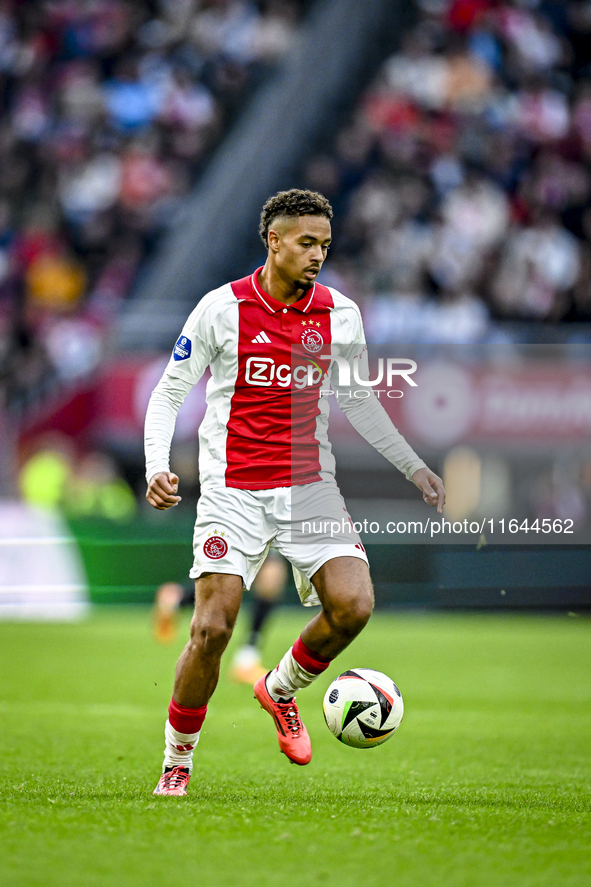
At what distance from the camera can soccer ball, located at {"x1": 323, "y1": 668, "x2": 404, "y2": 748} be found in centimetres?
486

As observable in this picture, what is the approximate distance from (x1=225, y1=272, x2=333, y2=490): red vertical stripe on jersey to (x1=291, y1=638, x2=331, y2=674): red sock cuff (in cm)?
67

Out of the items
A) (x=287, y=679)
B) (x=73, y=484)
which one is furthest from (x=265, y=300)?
(x=73, y=484)

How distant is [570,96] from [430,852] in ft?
49.1

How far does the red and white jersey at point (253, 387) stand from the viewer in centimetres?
489

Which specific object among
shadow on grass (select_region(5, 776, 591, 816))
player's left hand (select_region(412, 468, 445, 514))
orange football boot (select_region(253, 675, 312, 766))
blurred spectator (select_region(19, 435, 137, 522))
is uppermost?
player's left hand (select_region(412, 468, 445, 514))

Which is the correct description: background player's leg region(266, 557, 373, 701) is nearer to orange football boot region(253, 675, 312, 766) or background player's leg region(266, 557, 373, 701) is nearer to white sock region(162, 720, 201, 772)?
orange football boot region(253, 675, 312, 766)

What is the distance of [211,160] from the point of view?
54.4ft

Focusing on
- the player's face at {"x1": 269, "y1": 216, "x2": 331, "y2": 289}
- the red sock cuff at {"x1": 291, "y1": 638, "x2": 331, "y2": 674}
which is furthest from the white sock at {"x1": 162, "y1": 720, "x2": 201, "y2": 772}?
the player's face at {"x1": 269, "y1": 216, "x2": 331, "y2": 289}

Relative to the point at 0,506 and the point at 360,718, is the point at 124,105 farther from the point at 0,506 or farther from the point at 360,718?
the point at 360,718

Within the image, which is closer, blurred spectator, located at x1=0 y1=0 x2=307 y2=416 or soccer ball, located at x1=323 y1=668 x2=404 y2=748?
soccer ball, located at x1=323 y1=668 x2=404 y2=748

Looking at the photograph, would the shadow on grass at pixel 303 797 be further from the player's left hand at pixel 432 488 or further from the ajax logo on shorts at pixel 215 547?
the player's left hand at pixel 432 488

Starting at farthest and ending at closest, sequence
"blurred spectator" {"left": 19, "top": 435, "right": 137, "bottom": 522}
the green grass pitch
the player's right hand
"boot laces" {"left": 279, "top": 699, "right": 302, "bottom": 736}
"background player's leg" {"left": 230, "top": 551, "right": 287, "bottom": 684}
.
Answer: "blurred spectator" {"left": 19, "top": 435, "right": 137, "bottom": 522} → "background player's leg" {"left": 230, "top": 551, "right": 287, "bottom": 684} → "boot laces" {"left": 279, "top": 699, "right": 302, "bottom": 736} → the player's right hand → the green grass pitch

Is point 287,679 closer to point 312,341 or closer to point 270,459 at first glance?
point 270,459

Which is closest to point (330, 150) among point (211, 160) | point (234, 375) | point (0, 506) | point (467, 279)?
point (211, 160)
